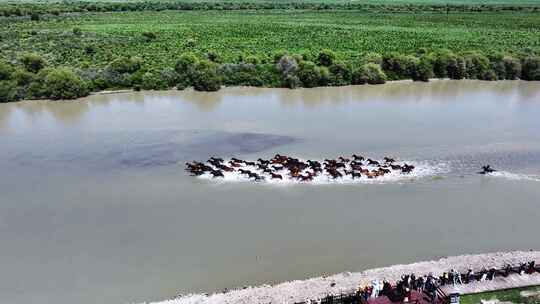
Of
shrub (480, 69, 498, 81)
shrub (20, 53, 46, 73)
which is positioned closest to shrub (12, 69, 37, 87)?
shrub (20, 53, 46, 73)

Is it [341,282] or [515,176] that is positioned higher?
[341,282]

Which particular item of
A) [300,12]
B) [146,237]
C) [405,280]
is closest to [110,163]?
[146,237]

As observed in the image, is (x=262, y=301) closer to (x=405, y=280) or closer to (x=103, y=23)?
(x=405, y=280)

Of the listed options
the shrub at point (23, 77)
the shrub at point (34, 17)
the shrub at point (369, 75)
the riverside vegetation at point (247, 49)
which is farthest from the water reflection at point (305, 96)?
the shrub at point (34, 17)

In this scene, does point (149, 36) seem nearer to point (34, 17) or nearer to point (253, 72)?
point (253, 72)

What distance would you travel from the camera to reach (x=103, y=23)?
298ft

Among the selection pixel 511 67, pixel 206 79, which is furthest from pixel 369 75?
pixel 206 79

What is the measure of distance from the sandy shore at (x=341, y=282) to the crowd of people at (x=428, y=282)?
1.76ft

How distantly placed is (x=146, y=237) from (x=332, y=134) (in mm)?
16726

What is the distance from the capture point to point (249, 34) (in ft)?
253

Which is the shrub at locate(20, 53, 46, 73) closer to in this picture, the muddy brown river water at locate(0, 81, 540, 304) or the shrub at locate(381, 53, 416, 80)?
the muddy brown river water at locate(0, 81, 540, 304)

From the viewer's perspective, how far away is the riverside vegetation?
4800 centimetres

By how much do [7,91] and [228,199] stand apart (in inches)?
1019

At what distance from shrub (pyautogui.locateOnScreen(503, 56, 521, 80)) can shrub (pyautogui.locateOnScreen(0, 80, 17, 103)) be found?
4381cm
